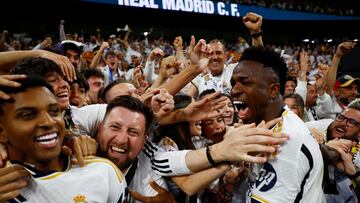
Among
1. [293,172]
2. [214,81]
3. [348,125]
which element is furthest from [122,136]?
[214,81]

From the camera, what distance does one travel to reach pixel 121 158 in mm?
2395

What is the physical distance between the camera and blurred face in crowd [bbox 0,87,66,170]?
75.3 inches

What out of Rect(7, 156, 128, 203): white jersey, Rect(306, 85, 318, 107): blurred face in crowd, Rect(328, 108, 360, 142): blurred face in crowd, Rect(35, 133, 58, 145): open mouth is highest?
Rect(35, 133, 58, 145): open mouth

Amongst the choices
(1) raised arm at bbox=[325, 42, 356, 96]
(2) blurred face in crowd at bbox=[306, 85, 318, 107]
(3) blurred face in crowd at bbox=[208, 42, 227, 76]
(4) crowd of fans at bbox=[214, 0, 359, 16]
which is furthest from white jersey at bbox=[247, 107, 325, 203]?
(4) crowd of fans at bbox=[214, 0, 359, 16]

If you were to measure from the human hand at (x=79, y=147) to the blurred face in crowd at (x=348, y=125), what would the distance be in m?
2.08

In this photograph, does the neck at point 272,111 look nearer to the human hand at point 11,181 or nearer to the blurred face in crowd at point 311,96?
the human hand at point 11,181

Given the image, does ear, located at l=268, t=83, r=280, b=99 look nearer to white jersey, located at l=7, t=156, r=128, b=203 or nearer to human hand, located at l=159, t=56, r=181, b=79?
white jersey, located at l=7, t=156, r=128, b=203

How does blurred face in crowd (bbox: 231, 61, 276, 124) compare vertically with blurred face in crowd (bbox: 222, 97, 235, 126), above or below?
above

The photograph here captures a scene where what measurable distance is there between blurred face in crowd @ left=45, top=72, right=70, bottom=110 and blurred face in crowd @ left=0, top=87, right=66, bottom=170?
52 centimetres

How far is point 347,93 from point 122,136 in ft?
14.2

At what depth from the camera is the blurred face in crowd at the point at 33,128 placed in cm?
191

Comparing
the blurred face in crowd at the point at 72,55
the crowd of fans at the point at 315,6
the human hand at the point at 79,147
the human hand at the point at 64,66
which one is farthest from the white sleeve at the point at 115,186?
the crowd of fans at the point at 315,6

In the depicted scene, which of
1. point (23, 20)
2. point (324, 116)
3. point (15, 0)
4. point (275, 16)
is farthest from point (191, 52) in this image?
point (275, 16)

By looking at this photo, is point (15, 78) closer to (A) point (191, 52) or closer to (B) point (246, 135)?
(B) point (246, 135)
